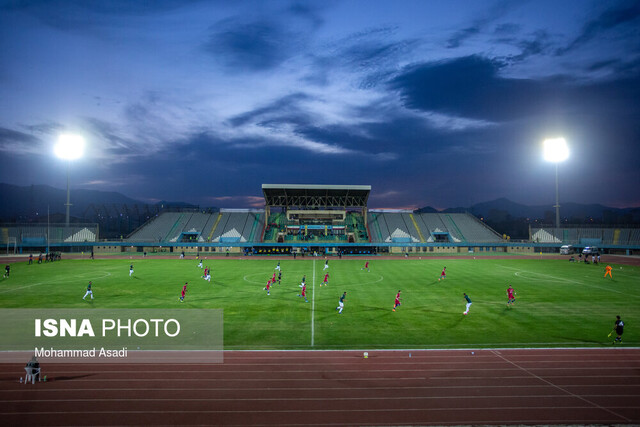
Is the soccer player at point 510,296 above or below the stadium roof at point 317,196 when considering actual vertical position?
below

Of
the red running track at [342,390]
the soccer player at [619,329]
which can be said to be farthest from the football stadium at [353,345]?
the soccer player at [619,329]

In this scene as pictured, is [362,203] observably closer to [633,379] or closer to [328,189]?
[328,189]

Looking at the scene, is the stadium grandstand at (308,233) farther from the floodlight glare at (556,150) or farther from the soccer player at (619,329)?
the soccer player at (619,329)

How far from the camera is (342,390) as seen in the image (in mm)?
11188

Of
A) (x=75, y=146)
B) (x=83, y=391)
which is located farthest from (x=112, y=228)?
(x=83, y=391)

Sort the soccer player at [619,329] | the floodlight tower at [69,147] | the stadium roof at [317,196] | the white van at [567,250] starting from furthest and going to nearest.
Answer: the stadium roof at [317,196] → the white van at [567,250] → the floodlight tower at [69,147] → the soccer player at [619,329]

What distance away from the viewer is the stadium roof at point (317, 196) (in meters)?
68.9

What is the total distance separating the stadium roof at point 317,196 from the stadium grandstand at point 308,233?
0.67 feet

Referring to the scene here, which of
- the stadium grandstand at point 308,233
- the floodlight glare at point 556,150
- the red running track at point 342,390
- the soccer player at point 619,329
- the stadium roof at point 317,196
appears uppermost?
the floodlight glare at point 556,150

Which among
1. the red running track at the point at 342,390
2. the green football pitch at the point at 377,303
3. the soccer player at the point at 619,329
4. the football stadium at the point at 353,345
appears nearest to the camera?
the red running track at the point at 342,390

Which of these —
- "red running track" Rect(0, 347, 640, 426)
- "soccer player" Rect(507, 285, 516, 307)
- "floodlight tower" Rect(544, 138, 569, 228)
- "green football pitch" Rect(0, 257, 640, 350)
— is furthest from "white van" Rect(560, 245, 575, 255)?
"red running track" Rect(0, 347, 640, 426)

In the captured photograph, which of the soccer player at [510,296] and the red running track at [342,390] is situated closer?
the red running track at [342,390]

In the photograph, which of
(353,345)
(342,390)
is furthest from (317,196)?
(342,390)

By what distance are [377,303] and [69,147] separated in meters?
61.9
